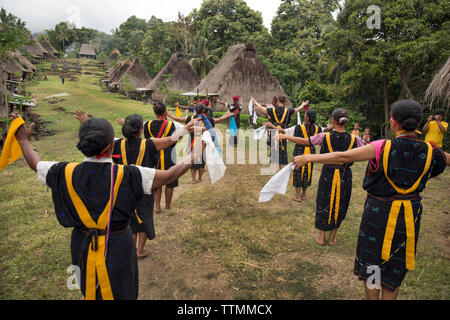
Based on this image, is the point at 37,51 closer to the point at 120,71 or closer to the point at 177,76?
the point at 120,71

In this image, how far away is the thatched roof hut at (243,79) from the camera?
17.8 metres

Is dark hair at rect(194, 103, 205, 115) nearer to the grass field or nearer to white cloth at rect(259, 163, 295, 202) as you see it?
the grass field

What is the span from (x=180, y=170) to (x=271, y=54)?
25204 millimetres

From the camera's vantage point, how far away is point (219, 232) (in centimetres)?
439

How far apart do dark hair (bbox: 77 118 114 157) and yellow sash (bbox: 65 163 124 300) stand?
0.57 feet

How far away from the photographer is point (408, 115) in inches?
86.2

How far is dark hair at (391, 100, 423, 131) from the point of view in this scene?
2.18 metres

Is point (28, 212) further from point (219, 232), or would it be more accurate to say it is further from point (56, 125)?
point (56, 125)

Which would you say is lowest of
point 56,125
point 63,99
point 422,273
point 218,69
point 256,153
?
point 422,273

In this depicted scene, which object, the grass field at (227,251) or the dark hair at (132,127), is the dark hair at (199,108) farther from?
the dark hair at (132,127)

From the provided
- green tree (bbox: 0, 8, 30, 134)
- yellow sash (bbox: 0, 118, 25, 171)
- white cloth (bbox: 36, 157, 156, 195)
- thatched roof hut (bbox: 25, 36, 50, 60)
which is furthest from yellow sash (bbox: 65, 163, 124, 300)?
thatched roof hut (bbox: 25, 36, 50, 60)

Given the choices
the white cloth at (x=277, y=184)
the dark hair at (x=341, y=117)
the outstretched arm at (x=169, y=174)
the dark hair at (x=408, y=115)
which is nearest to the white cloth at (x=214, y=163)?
the white cloth at (x=277, y=184)
